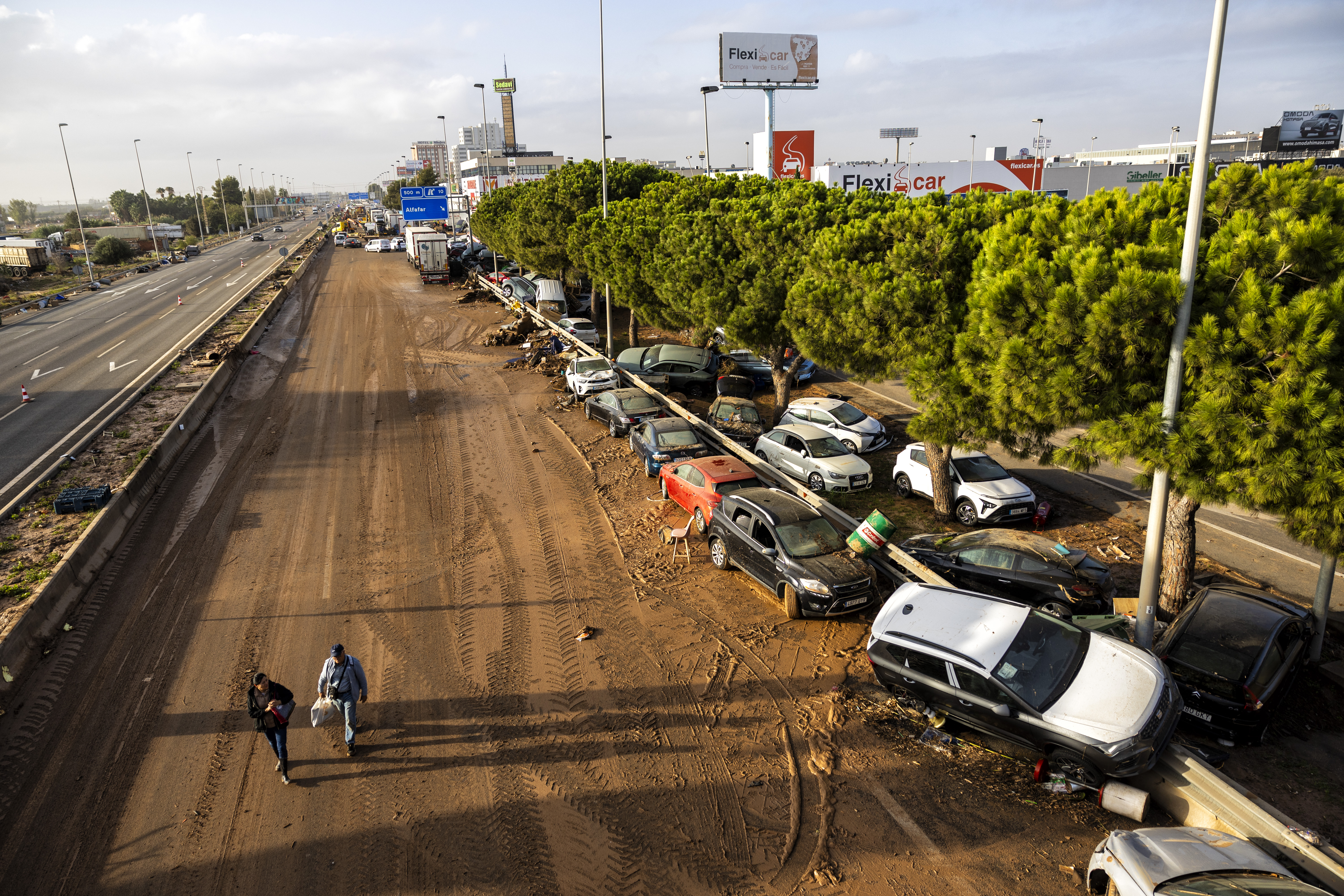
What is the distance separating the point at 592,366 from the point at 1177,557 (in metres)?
17.0

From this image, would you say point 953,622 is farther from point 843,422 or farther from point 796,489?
point 843,422

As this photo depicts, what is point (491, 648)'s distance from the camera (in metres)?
10.6

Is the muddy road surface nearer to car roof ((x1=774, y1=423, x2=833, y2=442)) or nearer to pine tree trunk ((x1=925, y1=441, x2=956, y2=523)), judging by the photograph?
car roof ((x1=774, y1=423, x2=833, y2=442))

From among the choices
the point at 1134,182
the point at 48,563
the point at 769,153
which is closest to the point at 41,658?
the point at 48,563

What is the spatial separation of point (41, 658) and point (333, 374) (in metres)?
17.9

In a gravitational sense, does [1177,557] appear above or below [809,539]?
below

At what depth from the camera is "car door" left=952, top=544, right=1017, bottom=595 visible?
11414 mm

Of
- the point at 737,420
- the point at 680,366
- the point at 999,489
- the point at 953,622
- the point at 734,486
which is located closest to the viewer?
the point at 953,622

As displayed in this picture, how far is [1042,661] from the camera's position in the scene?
27.5 ft

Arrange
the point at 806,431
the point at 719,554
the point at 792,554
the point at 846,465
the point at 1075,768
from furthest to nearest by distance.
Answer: the point at 806,431 < the point at 846,465 < the point at 719,554 < the point at 792,554 < the point at 1075,768

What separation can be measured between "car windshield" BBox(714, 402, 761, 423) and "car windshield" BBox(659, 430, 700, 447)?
2.82 metres

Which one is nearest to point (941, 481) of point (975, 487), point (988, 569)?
point (975, 487)

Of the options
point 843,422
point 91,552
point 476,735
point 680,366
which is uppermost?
point 680,366

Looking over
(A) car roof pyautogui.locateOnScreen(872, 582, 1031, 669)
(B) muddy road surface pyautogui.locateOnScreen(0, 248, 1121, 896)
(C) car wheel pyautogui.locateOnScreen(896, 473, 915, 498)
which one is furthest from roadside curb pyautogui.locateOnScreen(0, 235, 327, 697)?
(C) car wheel pyautogui.locateOnScreen(896, 473, 915, 498)
